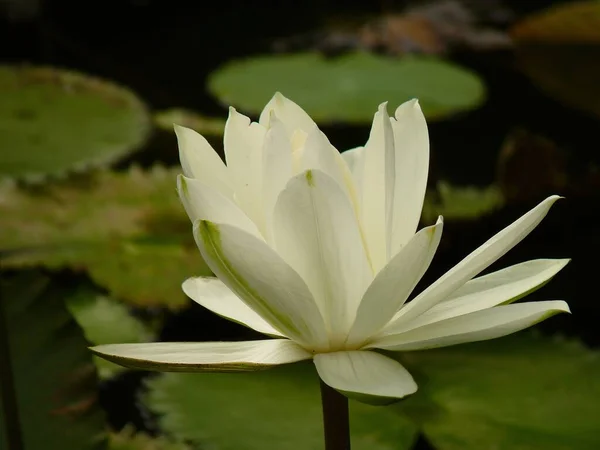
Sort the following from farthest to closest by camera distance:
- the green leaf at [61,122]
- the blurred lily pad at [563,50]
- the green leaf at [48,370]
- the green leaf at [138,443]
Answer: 1. the blurred lily pad at [563,50]
2. the green leaf at [61,122]
3. the green leaf at [138,443]
4. the green leaf at [48,370]

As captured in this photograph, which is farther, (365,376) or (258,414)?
(258,414)

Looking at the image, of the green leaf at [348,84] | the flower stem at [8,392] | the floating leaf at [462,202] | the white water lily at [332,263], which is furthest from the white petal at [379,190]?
the green leaf at [348,84]

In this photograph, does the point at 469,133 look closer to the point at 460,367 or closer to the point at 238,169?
the point at 460,367

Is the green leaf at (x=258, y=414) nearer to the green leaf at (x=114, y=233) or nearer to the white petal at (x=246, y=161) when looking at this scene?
the green leaf at (x=114, y=233)

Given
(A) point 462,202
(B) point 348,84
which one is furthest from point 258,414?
(B) point 348,84

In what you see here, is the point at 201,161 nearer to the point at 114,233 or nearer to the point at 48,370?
the point at 48,370

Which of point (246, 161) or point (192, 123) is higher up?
point (192, 123)

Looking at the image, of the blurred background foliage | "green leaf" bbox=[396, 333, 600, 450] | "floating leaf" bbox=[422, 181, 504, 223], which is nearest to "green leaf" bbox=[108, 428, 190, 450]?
the blurred background foliage
